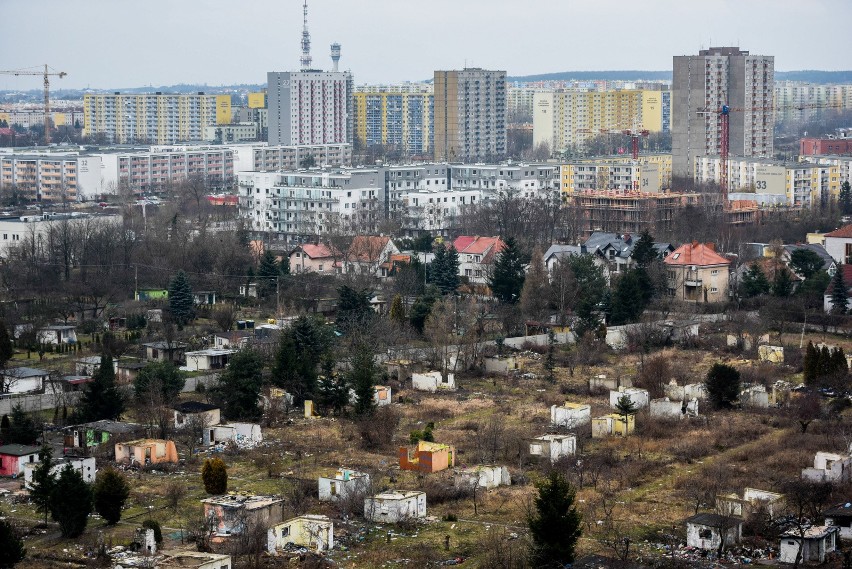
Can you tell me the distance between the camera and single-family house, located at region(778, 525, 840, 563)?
10125 mm

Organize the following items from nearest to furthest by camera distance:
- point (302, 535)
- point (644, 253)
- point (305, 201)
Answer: point (302, 535), point (644, 253), point (305, 201)

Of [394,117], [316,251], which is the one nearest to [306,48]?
[394,117]

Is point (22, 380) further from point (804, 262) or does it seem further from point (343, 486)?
point (804, 262)

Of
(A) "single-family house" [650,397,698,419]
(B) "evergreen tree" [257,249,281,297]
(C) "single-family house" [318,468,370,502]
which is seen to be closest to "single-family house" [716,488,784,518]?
(C) "single-family house" [318,468,370,502]

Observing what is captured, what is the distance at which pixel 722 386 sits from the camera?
600 inches

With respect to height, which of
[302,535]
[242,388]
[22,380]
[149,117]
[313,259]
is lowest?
[302,535]

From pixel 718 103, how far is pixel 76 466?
31641mm

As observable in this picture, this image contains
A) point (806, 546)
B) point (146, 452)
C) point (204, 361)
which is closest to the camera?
point (806, 546)

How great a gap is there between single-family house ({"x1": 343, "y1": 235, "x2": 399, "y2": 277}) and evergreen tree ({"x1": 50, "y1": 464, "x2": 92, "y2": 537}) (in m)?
13.7

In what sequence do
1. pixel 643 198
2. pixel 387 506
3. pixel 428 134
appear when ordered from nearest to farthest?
pixel 387 506
pixel 643 198
pixel 428 134

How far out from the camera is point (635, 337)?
1884 centimetres

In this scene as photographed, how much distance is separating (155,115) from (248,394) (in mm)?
45694

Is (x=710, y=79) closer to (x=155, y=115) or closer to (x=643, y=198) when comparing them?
Answer: (x=643, y=198)

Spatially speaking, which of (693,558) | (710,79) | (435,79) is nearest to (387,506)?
(693,558)
